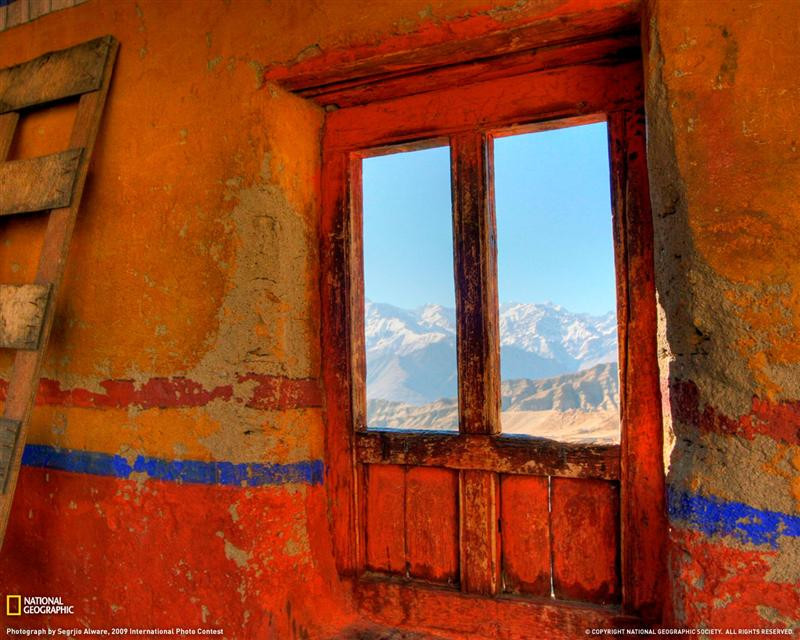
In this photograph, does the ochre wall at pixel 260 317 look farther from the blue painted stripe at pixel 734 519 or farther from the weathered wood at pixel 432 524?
the weathered wood at pixel 432 524

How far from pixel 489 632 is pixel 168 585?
103 cm

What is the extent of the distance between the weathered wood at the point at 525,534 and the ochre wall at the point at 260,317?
0.45 meters

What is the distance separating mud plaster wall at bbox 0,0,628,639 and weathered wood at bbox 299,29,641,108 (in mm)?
144

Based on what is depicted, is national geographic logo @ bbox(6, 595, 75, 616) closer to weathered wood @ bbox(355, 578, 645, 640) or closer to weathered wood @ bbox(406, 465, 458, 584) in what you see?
weathered wood @ bbox(355, 578, 645, 640)

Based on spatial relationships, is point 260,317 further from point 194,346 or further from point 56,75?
point 56,75

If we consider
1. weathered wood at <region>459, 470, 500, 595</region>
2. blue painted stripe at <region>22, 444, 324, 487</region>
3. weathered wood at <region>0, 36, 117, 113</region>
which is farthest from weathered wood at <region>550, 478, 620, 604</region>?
weathered wood at <region>0, 36, 117, 113</region>

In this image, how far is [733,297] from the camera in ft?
4.33

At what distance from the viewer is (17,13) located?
89.8 inches

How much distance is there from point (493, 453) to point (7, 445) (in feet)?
4.99

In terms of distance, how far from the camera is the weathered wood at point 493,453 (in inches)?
68.9

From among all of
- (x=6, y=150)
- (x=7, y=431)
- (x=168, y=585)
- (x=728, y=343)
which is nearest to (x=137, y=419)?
(x=7, y=431)

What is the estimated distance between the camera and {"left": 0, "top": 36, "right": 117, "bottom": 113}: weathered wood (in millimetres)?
2047

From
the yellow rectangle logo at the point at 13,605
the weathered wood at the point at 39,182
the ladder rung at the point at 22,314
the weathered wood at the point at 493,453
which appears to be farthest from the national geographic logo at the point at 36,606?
the weathered wood at the point at 39,182

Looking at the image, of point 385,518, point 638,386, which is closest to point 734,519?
point 638,386
